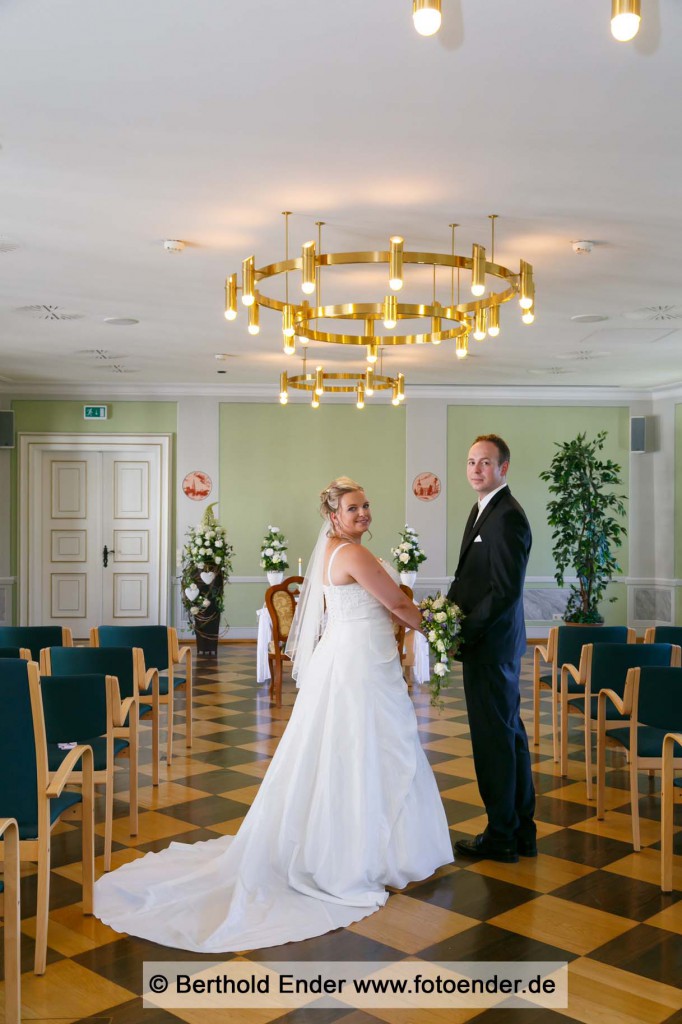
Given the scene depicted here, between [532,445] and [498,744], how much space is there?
924cm

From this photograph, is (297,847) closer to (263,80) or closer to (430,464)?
(263,80)

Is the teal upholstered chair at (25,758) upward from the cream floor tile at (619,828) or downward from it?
upward

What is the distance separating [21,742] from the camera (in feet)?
10.5

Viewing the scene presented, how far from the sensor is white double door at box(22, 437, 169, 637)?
43.0ft

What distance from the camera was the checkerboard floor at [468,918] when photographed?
3055 mm

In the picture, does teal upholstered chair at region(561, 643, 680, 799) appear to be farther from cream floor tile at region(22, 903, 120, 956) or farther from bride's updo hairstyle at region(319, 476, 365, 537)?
cream floor tile at region(22, 903, 120, 956)

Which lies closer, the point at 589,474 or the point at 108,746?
the point at 108,746

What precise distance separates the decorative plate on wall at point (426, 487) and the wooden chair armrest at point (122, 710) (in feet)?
28.4

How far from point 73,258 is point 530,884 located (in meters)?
5.01

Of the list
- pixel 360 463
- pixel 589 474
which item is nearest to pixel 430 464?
pixel 360 463

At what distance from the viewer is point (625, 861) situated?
4492 millimetres

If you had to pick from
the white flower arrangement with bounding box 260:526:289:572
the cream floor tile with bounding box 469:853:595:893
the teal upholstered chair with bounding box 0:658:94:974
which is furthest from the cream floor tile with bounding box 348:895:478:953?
the white flower arrangement with bounding box 260:526:289:572

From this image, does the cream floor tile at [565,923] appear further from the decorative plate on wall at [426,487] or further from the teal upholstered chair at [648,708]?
the decorative plate on wall at [426,487]

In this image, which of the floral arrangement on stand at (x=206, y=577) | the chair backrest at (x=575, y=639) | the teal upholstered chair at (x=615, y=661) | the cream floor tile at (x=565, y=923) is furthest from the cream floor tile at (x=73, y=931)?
the floral arrangement on stand at (x=206, y=577)
